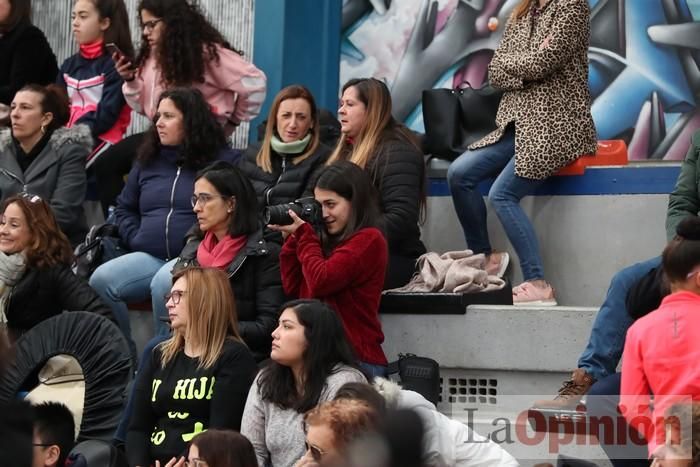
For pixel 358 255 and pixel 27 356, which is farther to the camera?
pixel 27 356

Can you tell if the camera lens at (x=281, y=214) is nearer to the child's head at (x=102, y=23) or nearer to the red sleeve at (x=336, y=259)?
the red sleeve at (x=336, y=259)

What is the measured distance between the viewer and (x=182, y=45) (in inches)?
349

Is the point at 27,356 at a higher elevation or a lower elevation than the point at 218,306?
lower

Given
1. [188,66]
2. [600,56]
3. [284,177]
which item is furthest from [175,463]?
[600,56]

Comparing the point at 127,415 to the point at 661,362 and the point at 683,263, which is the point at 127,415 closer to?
the point at 661,362

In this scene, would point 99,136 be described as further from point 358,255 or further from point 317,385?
point 317,385

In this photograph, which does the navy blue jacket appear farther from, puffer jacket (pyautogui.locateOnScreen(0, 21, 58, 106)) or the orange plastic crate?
the orange plastic crate

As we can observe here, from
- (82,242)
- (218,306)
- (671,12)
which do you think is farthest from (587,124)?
(82,242)

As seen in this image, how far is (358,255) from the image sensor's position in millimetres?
6898

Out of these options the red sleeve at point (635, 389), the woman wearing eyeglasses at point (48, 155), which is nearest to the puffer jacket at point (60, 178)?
the woman wearing eyeglasses at point (48, 155)

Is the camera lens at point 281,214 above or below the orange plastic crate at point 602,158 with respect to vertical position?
below

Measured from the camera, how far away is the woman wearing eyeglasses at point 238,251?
7.27 m

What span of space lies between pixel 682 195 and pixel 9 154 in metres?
4.15

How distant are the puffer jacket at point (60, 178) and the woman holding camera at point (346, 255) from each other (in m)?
2.17
